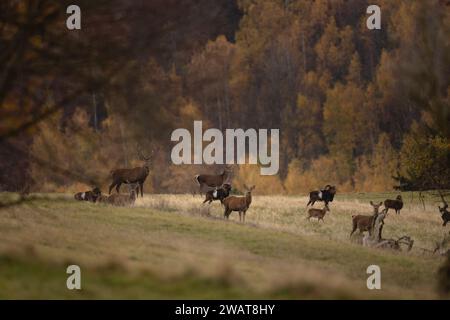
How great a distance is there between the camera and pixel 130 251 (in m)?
18.1

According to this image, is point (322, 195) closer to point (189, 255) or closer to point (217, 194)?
point (217, 194)

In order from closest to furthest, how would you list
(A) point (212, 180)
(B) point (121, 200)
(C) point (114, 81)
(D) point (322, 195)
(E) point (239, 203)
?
(C) point (114, 81) → (E) point (239, 203) → (B) point (121, 200) → (A) point (212, 180) → (D) point (322, 195)

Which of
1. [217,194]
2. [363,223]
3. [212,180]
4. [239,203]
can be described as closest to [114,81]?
[363,223]

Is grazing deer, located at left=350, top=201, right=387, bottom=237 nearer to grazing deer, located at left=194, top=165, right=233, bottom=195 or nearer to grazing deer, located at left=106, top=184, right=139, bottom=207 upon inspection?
grazing deer, located at left=106, top=184, right=139, bottom=207

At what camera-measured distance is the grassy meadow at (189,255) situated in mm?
14938

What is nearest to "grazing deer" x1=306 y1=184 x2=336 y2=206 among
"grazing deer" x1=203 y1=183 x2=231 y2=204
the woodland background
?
"grazing deer" x1=203 y1=183 x2=231 y2=204

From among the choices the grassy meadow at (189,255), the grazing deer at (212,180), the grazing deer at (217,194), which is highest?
the grazing deer at (212,180)

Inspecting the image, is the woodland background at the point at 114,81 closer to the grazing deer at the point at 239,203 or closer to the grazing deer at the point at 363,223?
the grazing deer at the point at 363,223

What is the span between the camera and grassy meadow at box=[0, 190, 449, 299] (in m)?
14.9

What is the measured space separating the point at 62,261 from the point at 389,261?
8368 mm

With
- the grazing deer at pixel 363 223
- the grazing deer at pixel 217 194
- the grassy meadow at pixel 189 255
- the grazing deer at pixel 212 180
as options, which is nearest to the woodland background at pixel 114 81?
the grassy meadow at pixel 189 255

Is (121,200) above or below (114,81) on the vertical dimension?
below

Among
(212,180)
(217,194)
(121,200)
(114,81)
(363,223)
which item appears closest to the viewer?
(114,81)

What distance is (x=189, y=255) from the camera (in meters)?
17.9
